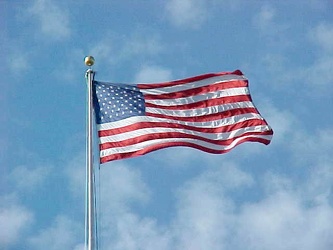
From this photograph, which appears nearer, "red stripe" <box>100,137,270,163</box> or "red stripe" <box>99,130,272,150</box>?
"red stripe" <box>100,137,270,163</box>

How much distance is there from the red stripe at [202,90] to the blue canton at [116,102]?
447 mm

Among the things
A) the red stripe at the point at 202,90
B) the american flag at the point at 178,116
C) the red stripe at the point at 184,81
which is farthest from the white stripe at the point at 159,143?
the red stripe at the point at 184,81

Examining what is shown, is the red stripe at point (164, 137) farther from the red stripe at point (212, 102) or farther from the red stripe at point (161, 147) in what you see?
the red stripe at point (212, 102)

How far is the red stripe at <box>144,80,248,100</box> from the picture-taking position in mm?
29972

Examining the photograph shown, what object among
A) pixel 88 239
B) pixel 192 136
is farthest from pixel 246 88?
pixel 88 239

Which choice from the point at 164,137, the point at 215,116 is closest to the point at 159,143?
the point at 164,137

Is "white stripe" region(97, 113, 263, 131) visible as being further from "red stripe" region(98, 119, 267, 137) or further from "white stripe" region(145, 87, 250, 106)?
"white stripe" region(145, 87, 250, 106)

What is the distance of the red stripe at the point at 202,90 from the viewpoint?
30.0m

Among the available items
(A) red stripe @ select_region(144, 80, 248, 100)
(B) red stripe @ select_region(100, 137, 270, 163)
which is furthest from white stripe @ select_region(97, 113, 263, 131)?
(A) red stripe @ select_region(144, 80, 248, 100)

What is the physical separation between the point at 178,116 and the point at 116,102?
1.86 meters

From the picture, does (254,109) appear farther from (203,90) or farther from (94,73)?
(94,73)

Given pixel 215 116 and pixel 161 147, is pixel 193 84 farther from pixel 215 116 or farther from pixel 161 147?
pixel 161 147

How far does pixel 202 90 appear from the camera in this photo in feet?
101

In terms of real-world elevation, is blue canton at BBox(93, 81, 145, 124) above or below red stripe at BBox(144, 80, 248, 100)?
below
